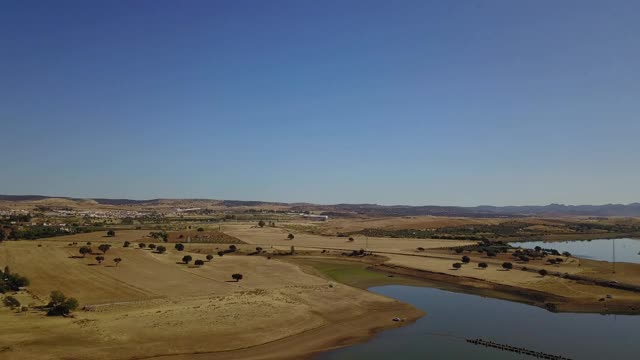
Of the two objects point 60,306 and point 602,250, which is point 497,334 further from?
→ point 602,250

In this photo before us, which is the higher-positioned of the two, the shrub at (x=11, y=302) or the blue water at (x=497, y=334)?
the shrub at (x=11, y=302)

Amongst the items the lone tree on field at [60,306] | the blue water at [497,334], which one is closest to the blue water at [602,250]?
the blue water at [497,334]

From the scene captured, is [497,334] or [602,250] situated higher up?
[602,250]

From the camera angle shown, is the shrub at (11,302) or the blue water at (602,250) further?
the blue water at (602,250)

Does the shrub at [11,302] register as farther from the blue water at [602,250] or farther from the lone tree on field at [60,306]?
the blue water at [602,250]

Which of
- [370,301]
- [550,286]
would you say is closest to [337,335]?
[370,301]

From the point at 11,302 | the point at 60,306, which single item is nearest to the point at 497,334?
the point at 60,306

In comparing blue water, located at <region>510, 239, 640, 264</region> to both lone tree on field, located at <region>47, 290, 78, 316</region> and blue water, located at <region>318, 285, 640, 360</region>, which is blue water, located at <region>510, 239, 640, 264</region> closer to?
blue water, located at <region>318, 285, 640, 360</region>

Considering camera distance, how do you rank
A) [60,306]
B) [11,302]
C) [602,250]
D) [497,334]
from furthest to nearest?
[602,250]
[11,302]
[497,334]
[60,306]

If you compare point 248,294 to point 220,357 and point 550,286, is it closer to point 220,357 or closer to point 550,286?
point 220,357

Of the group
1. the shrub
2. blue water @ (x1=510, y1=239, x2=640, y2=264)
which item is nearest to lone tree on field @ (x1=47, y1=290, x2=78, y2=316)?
the shrub
